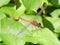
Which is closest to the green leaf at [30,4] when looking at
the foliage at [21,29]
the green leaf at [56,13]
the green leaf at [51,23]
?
the foliage at [21,29]

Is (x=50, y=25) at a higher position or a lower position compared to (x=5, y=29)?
higher

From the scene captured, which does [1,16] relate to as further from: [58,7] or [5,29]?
[58,7]

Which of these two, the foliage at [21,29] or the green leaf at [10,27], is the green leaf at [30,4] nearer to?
the foliage at [21,29]

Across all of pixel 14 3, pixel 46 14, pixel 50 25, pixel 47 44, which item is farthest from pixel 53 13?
pixel 47 44

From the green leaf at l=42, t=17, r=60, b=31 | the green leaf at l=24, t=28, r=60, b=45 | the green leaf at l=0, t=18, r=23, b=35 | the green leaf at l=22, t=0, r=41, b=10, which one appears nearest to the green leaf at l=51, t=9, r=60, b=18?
the green leaf at l=42, t=17, r=60, b=31

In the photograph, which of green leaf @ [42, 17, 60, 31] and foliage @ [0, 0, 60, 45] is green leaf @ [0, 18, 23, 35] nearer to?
foliage @ [0, 0, 60, 45]

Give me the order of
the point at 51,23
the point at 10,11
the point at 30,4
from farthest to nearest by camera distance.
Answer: the point at 51,23
the point at 10,11
the point at 30,4

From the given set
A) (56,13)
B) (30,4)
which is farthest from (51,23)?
(30,4)

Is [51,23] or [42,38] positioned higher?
[51,23]

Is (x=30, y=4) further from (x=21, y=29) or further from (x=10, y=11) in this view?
(x=10, y=11)
